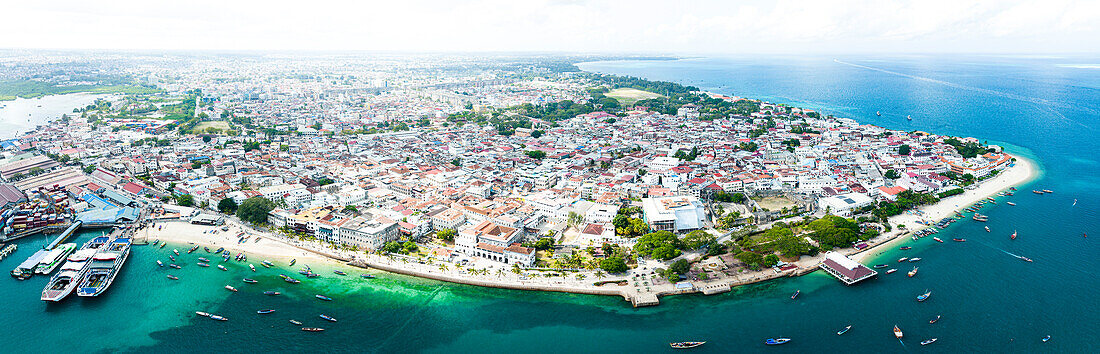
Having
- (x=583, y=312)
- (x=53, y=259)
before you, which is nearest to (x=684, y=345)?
(x=583, y=312)

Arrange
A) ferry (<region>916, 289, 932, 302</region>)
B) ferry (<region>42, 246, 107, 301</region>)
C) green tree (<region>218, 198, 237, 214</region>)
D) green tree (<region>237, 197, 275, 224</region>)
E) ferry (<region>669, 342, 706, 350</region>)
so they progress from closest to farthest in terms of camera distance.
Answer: ferry (<region>669, 342, 706, 350</region>) < ferry (<region>916, 289, 932, 302</region>) < ferry (<region>42, 246, 107, 301</region>) < green tree (<region>237, 197, 275, 224</region>) < green tree (<region>218, 198, 237, 214</region>)

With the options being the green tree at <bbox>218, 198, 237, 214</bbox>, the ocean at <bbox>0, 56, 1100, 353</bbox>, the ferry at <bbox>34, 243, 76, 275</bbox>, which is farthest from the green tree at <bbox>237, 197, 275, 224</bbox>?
the ferry at <bbox>34, 243, 76, 275</bbox>

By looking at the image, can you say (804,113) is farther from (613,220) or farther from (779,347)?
(779,347)

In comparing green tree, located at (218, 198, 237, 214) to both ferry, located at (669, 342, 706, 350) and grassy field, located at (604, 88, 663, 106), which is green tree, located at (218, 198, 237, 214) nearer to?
ferry, located at (669, 342, 706, 350)

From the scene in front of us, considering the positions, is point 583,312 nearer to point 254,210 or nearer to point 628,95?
point 254,210

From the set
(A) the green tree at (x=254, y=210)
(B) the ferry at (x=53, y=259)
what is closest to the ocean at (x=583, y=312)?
(B) the ferry at (x=53, y=259)

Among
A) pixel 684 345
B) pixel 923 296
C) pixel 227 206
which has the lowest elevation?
pixel 684 345

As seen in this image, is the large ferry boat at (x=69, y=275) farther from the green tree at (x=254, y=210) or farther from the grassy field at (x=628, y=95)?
the grassy field at (x=628, y=95)
